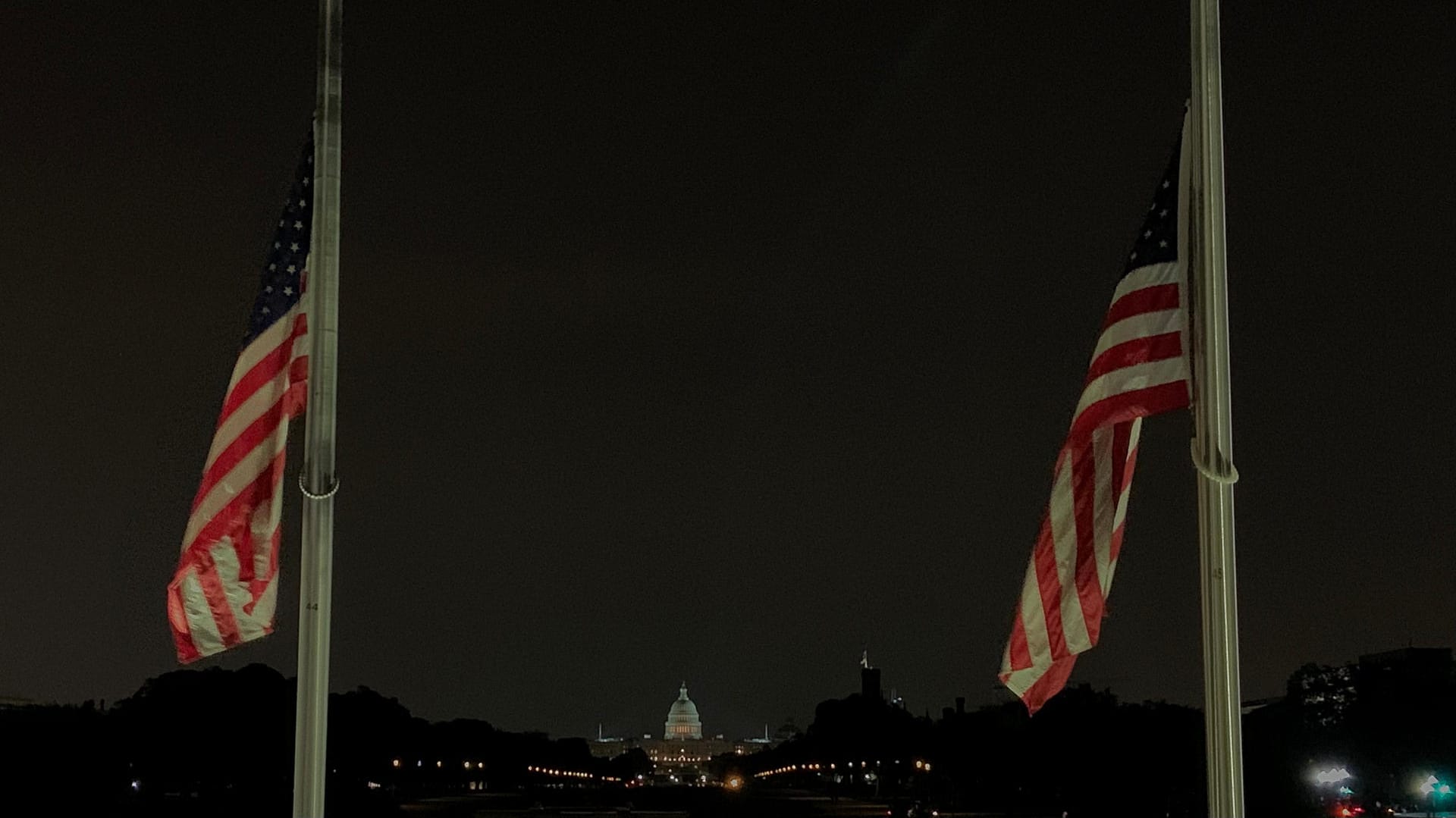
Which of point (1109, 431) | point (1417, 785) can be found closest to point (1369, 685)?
point (1417, 785)

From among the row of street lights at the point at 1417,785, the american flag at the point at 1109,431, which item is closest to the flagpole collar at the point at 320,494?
the american flag at the point at 1109,431

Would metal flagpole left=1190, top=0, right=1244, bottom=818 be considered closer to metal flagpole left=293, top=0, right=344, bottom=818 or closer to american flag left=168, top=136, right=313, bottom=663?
metal flagpole left=293, top=0, right=344, bottom=818

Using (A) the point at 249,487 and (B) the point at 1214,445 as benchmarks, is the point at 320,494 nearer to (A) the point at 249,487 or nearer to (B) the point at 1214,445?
(A) the point at 249,487

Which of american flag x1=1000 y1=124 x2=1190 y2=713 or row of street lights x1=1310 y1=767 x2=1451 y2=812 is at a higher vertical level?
american flag x1=1000 y1=124 x2=1190 y2=713

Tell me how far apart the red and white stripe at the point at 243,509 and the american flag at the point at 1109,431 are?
6.22 m

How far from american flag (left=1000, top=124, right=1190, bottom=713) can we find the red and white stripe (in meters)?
6.22

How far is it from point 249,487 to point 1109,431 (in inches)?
277

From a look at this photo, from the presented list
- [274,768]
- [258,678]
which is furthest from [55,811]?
[258,678]

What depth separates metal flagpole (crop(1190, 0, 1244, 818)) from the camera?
16.2 metres

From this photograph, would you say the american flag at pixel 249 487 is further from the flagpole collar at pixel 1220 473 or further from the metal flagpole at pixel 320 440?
the flagpole collar at pixel 1220 473

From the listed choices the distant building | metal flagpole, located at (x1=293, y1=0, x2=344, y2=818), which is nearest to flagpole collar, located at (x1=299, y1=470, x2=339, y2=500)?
metal flagpole, located at (x1=293, y1=0, x2=344, y2=818)

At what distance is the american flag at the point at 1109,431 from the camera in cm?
1694

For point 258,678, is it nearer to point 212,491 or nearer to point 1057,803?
point 1057,803

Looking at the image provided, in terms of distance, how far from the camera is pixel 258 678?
144125 mm
